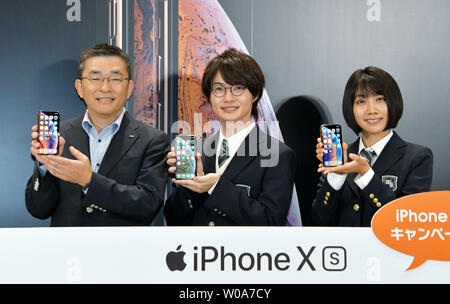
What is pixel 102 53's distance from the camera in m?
1.93

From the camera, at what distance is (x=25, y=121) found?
204 centimetres

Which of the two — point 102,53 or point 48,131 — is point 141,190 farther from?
point 102,53

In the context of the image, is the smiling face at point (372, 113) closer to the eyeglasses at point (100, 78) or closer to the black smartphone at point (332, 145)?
the black smartphone at point (332, 145)

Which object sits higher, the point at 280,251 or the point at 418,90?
the point at 418,90

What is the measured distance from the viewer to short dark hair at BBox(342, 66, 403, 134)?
196 centimetres

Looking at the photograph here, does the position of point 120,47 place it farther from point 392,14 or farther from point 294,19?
point 392,14

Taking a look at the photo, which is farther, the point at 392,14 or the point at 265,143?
the point at 392,14

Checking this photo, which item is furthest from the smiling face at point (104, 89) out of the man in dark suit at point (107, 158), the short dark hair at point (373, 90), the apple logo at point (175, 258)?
the short dark hair at point (373, 90)

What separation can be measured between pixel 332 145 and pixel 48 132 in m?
1.11

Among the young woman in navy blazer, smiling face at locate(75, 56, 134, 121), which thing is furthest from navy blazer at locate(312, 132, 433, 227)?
smiling face at locate(75, 56, 134, 121)

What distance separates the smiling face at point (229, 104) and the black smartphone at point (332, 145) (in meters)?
0.33
